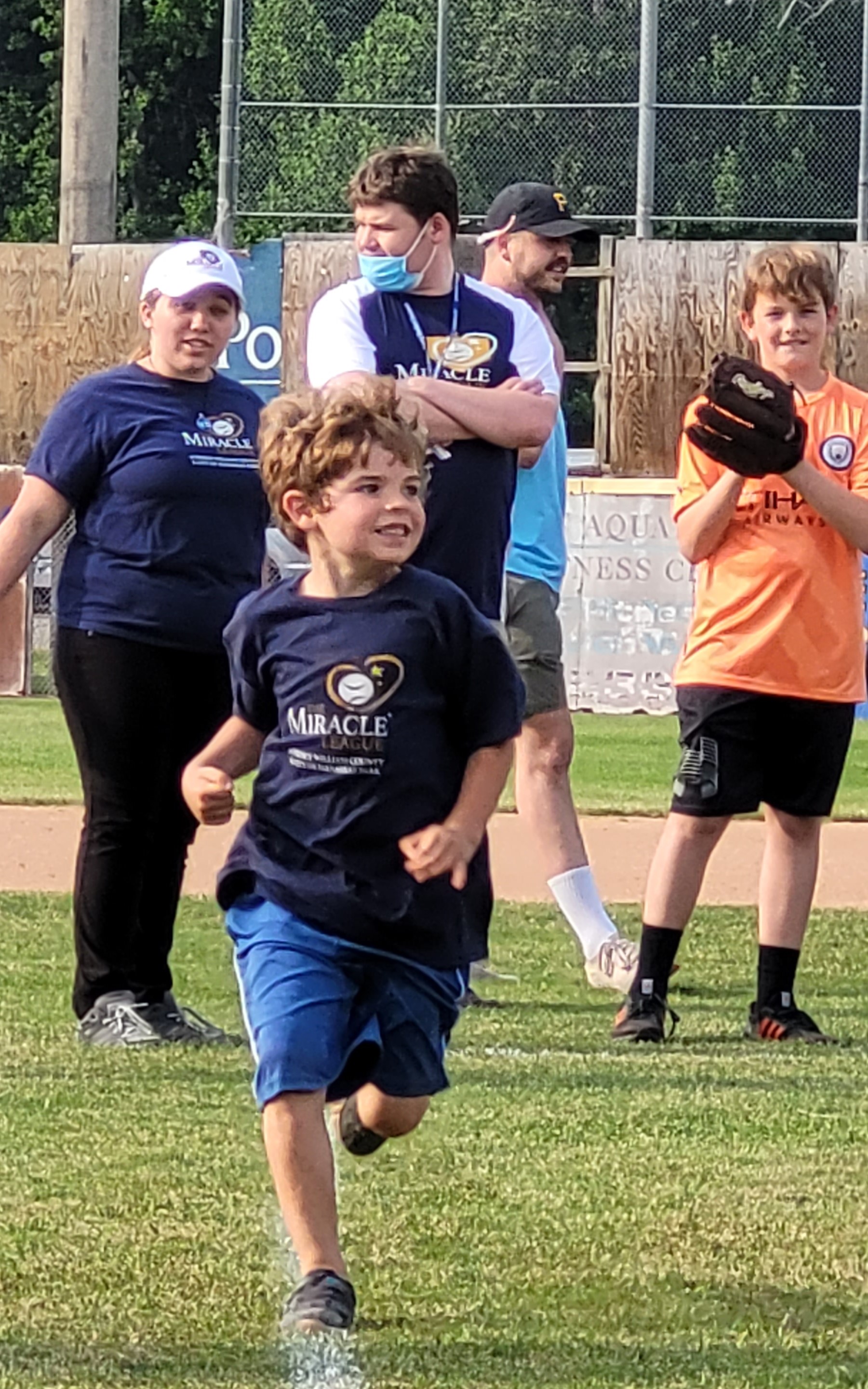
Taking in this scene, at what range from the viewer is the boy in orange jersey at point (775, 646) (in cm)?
636

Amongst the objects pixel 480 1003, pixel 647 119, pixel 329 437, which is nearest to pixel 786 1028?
pixel 480 1003

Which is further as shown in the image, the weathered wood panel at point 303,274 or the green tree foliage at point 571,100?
the green tree foliage at point 571,100

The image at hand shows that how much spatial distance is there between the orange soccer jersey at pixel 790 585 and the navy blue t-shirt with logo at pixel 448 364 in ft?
1.74

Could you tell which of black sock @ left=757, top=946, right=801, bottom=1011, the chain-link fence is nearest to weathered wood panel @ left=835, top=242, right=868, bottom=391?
the chain-link fence

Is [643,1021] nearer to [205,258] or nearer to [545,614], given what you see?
[545,614]

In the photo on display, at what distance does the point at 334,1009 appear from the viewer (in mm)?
4055

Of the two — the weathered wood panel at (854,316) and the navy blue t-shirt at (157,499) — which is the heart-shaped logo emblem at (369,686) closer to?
the navy blue t-shirt at (157,499)

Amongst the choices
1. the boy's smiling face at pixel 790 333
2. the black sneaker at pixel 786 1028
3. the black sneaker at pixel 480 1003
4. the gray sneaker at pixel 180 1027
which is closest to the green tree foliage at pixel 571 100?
the black sneaker at pixel 480 1003

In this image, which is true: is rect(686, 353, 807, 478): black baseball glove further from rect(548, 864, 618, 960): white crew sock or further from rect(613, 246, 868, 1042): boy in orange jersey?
rect(548, 864, 618, 960): white crew sock

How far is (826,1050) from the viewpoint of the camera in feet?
21.1

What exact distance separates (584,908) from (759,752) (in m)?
1.14

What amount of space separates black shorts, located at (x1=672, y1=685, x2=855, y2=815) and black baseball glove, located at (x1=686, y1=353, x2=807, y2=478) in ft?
2.08

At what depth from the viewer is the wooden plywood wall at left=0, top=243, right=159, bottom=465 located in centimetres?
2112

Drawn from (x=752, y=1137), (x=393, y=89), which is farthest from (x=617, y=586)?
(x=752, y=1137)
